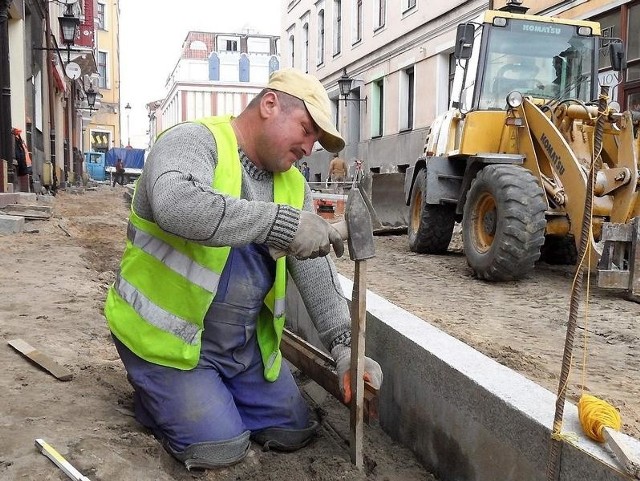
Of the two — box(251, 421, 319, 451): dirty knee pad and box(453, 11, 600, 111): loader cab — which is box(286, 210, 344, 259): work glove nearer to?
box(251, 421, 319, 451): dirty knee pad

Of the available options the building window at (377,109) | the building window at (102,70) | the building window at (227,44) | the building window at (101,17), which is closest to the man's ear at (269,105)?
the building window at (377,109)

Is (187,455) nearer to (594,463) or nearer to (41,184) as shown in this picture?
(594,463)

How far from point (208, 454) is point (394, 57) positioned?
18915 mm

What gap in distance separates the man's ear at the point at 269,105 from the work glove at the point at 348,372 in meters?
1.00

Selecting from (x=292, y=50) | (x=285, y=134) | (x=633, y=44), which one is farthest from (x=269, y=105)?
(x=292, y=50)

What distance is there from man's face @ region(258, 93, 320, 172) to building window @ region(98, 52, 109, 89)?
4107cm

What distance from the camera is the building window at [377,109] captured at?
2148 centimetres

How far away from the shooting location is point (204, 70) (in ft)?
168

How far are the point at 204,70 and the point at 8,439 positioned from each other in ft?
169

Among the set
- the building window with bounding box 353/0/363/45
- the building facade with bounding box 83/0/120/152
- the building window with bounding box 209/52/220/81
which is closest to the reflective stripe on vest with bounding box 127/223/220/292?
the building window with bounding box 353/0/363/45

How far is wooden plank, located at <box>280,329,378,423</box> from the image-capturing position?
→ 2584 millimetres

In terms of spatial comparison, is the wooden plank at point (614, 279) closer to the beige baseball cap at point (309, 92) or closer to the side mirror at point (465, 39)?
the side mirror at point (465, 39)

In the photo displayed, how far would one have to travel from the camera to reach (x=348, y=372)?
8.60ft

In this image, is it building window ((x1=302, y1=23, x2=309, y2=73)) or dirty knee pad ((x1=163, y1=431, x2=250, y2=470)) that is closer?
dirty knee pad ((x1=163, y1=431, x2=250, y2=470))
